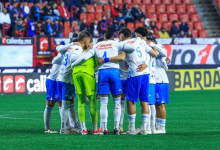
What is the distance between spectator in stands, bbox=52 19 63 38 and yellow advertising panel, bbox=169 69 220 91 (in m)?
5.58

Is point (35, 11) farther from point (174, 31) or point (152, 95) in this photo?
point (152, 95)

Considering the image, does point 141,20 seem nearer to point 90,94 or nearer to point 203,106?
point 203,106

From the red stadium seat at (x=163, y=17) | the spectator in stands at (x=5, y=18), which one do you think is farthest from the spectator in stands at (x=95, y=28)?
the red stadium seat at (x=163, y=17)

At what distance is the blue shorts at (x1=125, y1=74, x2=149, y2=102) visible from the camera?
36.8ft

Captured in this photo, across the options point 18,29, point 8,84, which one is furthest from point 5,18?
point 8,84

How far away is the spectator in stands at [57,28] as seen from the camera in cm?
2618

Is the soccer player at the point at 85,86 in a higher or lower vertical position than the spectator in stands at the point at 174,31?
lower

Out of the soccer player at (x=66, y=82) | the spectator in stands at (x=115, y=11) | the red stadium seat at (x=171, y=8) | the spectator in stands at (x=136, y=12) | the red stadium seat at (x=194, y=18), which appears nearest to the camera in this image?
the soccer player at (x=66, y=82)

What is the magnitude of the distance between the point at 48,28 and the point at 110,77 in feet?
50.4

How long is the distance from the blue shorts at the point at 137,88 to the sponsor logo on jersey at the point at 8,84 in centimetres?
1265

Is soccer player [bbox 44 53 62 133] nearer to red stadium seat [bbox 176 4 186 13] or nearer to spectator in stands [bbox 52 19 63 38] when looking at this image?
spectator in stands [bbox 52 19 63 38]

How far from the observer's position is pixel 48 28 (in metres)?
26.1

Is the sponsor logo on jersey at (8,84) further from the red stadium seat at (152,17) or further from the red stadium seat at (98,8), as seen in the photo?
the red stadium seat at (152,17)

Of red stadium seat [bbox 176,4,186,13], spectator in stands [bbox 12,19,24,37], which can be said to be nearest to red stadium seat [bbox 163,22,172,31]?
red stadium seat [bbox 176,4,186,13]
